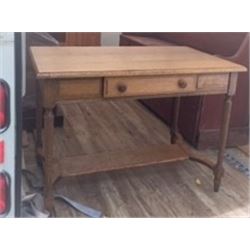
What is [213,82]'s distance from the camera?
180 centimetres

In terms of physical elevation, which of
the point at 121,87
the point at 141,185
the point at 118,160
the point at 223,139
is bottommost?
the point at 141,185

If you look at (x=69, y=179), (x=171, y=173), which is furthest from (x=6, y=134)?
(x=171, y=173)

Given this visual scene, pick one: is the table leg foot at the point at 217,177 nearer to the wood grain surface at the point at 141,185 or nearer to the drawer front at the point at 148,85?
the wood grain surface at the point at 141,185

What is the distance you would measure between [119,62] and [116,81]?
0.46ft

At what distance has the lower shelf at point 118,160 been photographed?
191 cm

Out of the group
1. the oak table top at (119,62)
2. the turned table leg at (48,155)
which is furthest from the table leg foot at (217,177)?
the turned table leg at (48,155)

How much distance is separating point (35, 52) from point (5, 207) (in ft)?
3.77

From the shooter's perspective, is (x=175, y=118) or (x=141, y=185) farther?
(x=175, y=118)

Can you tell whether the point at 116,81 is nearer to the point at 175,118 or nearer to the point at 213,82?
the point at 213,82

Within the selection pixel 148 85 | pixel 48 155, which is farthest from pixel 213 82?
pixel 48 155

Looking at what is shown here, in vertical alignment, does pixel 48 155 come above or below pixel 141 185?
above

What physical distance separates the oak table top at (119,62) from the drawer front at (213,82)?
0.04 m
